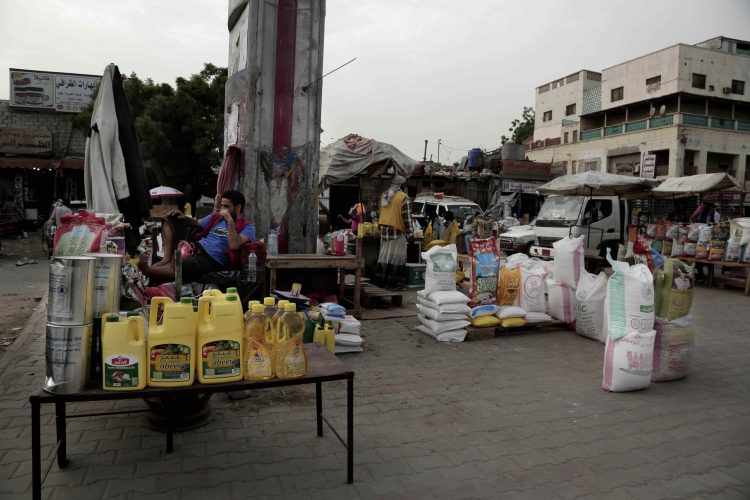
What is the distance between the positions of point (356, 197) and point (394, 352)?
13160 mm

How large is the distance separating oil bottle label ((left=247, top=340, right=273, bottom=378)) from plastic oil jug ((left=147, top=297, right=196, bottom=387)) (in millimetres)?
279

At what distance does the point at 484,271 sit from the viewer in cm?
585

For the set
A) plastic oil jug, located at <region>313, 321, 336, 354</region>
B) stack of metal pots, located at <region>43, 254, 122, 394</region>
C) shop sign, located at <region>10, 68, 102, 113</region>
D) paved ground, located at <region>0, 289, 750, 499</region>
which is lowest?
paved ground, located at <region>0, 289, 750, 499</region>

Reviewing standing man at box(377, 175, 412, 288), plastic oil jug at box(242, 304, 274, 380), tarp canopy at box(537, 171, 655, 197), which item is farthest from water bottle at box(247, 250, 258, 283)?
tarp canopy at box(537, 171, 655, 197)

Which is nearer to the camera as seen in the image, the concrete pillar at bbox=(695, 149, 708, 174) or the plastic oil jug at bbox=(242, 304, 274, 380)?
the plastic oil jug at bbox=(242, 304, 274, 380)

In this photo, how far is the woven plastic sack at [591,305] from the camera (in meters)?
5.73

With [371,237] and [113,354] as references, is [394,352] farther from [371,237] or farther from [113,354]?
[371,237]

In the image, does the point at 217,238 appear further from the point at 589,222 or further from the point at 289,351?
the point at 589,222

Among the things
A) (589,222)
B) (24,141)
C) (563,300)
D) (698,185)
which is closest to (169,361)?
(563,300)

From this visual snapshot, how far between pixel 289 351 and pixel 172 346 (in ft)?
1.82

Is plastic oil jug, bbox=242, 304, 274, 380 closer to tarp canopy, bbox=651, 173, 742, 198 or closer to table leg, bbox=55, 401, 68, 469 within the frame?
table leg, bbox=55, 401, 68, 469

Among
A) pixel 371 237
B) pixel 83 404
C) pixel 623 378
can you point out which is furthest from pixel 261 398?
pixel 371 237

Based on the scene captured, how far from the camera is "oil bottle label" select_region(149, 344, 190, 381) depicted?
2262 mm

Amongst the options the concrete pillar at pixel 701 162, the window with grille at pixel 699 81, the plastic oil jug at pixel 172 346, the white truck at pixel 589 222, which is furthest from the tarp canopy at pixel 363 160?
the window with grille at pixel 699 81
